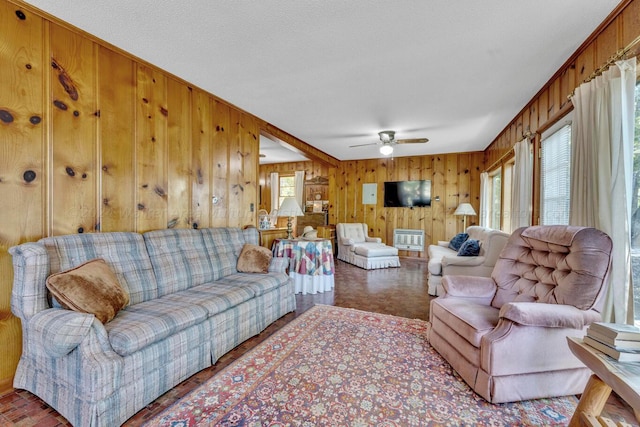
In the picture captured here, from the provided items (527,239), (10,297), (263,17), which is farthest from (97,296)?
(527,239)

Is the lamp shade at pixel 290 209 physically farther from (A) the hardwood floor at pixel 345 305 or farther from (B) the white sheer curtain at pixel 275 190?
(B) the white sheer curtain at pixel 275 190

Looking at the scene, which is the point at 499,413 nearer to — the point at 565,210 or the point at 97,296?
the point at 565,210

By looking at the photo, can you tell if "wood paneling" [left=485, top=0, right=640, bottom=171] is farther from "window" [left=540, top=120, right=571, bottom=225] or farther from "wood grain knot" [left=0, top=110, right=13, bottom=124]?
"wood grain knot" [left=0, top=110, right=13, bottom=124]

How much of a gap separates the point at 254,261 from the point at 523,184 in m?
3.45

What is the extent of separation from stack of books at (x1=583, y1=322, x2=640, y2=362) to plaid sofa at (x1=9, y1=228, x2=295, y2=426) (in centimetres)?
223

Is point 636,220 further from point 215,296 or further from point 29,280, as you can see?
point 29,280

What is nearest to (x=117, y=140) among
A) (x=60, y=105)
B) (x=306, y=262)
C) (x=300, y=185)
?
(x=60, y=105)

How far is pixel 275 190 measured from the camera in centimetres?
855

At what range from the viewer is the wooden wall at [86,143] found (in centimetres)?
184

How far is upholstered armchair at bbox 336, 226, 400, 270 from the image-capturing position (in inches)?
221

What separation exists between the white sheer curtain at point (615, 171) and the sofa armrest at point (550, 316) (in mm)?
252

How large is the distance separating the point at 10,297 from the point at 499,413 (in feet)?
10.4

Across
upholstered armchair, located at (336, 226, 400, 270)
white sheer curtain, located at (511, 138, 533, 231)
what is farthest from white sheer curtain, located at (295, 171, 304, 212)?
white sheer curtain, located at (511, 138, 533, 231)

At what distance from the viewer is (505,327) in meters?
1.69
